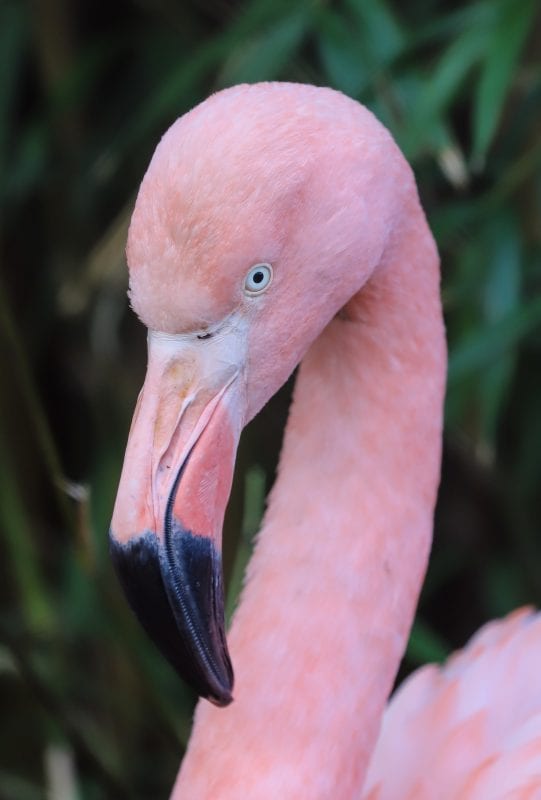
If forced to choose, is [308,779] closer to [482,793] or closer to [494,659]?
[482,793]

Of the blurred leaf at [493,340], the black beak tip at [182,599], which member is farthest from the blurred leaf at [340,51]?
the black beak tip at [182,599]

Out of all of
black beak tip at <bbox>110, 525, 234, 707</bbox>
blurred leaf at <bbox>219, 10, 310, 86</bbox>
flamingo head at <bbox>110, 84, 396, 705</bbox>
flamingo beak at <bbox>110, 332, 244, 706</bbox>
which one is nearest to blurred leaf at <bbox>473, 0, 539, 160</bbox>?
blurred leaf at <bbox>219, 10, 310, 86</bbox>

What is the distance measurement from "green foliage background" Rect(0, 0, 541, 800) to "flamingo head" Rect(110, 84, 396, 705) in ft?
1.34

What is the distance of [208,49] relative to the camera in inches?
75.2

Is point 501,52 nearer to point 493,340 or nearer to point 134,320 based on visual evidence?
point 493,340

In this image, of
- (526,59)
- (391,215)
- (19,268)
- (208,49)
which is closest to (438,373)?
(391,215)

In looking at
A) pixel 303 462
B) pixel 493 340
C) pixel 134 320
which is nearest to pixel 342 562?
pixel 303 462

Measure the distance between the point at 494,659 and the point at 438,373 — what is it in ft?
1.59

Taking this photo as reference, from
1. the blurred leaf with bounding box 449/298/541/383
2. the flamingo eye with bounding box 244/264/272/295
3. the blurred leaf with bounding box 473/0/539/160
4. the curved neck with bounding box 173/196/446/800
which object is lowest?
the blurred leaf with bounding box 449/298/541/383

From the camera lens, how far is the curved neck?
1.20m

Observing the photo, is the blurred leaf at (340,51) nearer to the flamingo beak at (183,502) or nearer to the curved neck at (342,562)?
the curved neck at (342,562)

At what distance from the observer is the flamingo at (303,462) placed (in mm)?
987

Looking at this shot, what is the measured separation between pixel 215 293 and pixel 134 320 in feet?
5.59

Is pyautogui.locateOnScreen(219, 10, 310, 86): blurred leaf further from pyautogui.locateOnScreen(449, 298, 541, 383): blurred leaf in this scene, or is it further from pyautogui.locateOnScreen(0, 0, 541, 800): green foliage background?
pyautogui.locateOnScreen(449, 298, 541, 383): blurred leaf
